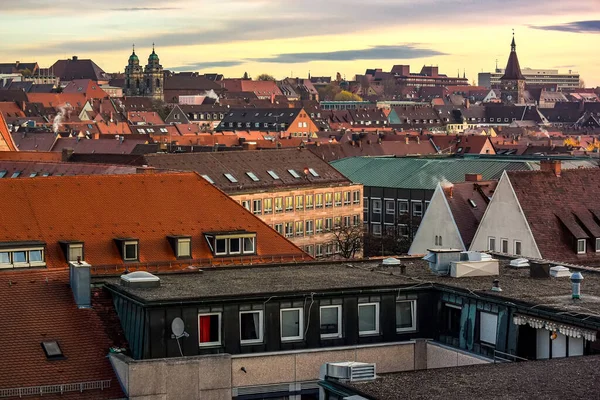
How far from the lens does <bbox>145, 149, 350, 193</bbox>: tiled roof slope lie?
84312 mm

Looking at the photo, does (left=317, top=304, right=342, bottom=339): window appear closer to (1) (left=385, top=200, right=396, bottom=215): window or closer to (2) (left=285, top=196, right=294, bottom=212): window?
(2) (left=285, top=196, right=294, bottom=212): window

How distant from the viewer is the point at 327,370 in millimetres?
22094

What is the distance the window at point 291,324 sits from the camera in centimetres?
2831

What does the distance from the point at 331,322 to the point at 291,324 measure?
92cm

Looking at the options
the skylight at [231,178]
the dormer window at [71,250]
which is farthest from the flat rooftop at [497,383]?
the skylight at [231,178]

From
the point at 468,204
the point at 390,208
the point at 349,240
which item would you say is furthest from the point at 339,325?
the point at 390,208

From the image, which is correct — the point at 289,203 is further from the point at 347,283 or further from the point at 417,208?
the point at 347,283

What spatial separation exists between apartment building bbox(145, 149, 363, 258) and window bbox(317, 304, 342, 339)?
5409cm

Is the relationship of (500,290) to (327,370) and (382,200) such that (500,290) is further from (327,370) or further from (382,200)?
(382,200)

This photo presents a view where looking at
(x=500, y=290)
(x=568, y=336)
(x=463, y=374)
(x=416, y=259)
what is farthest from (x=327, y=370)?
(x=416, y=259)

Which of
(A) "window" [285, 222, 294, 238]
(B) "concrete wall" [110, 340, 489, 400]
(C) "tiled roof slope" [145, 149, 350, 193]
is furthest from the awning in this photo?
(A) "window" [285, 222, 294, 238]

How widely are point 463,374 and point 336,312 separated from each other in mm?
7564

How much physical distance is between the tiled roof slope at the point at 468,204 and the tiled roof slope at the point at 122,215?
14.5 meters

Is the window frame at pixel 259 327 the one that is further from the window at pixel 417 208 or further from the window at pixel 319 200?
the window at pixel 319 200
